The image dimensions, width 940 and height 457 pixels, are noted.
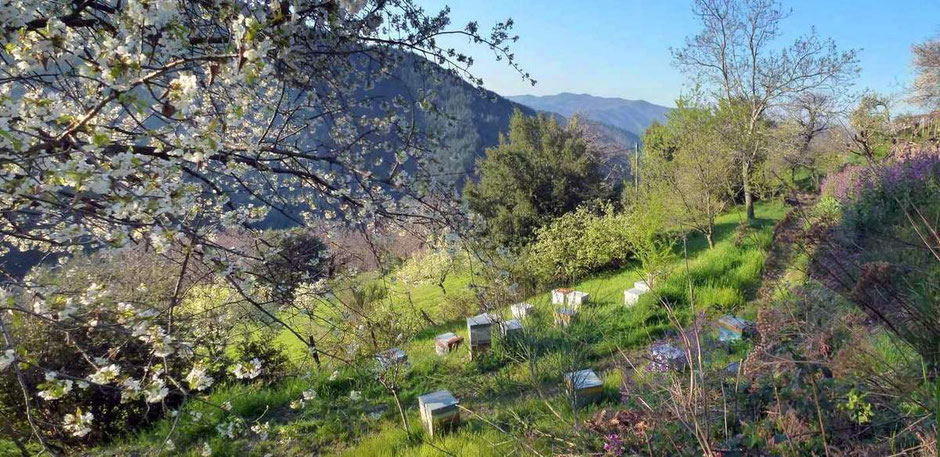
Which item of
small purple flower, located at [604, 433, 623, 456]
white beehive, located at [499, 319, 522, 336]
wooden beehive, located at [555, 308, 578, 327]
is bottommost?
white beehive, located at [499, 319, 522, 336]

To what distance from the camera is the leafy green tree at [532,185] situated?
47.6ft

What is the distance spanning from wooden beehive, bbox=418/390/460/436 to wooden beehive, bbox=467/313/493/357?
66.1 inches

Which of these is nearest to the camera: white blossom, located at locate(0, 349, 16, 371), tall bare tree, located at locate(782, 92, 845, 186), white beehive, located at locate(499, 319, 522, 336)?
white blossom, located at locate(0, 349, 16, 371)

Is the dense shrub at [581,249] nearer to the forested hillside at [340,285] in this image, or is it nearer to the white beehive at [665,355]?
the forested hillside at [340,285]

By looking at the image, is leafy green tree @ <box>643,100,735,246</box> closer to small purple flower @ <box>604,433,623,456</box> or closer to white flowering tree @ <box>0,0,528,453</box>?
white flowering tree @ <box>0,0,528,453</box>

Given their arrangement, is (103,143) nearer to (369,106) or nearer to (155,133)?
(155,133)

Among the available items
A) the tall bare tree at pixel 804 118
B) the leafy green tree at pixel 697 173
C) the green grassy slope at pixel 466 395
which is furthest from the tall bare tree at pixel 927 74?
the green grassy slope at pixel 466 395

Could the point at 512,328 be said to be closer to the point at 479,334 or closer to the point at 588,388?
the point at 479,334

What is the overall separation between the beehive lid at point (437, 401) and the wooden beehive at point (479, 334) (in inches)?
59.7

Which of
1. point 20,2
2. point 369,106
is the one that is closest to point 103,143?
point 20,2

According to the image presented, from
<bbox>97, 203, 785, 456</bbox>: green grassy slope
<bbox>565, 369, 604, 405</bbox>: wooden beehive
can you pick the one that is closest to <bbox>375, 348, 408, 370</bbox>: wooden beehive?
<bbox>97, 203, 785, 456</bbox>: green grassy slope

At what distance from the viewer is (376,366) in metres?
4.16

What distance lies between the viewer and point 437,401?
3.84 metres

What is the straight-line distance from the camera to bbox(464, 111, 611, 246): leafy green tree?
572 inches
